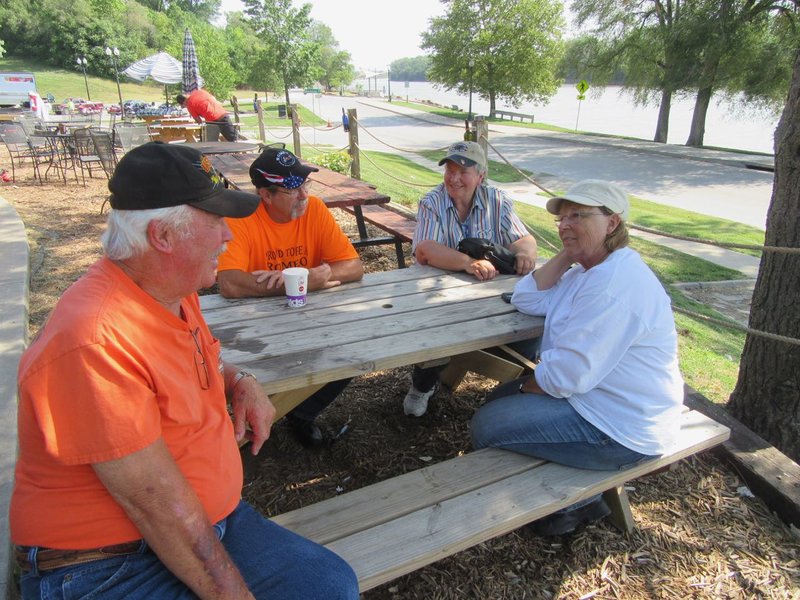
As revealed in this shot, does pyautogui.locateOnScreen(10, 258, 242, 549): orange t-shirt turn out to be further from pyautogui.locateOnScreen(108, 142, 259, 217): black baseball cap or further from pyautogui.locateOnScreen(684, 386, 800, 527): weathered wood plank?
pyautogui.locateOnScreen(684, 386, 800, 527): weathered wood plank

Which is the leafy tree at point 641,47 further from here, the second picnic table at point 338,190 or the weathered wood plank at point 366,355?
the weathered wood plank at point 366,355

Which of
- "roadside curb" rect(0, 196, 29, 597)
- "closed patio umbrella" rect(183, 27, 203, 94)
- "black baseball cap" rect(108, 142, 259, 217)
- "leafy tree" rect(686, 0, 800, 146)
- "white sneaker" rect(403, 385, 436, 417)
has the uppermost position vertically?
"leafy tree" rect(686, 0, 800, 146)

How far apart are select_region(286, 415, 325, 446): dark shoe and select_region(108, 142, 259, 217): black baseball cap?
63.5 inches

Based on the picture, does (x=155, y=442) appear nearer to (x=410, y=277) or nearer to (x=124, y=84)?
(x=410, y=277)

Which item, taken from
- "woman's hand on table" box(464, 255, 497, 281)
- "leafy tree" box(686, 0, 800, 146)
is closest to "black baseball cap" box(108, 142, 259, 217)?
"woman's hand on table" box(464, 255, 497, 281)

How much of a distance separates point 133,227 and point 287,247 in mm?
1482

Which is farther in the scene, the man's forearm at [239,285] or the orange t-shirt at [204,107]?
the orange t-shirt at [204,107]

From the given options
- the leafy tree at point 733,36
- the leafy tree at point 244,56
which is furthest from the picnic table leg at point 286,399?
the leafy tree at point 244,56

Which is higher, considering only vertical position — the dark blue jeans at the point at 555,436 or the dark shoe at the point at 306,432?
the dark blue jeans at the point at 555,436

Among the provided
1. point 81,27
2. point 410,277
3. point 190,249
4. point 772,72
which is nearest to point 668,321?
point 410,277

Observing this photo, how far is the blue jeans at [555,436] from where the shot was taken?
78.4 inches

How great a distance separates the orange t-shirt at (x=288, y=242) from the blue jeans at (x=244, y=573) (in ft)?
4.41

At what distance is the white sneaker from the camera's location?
300cm

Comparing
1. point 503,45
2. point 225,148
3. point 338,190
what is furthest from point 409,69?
point 338,190
